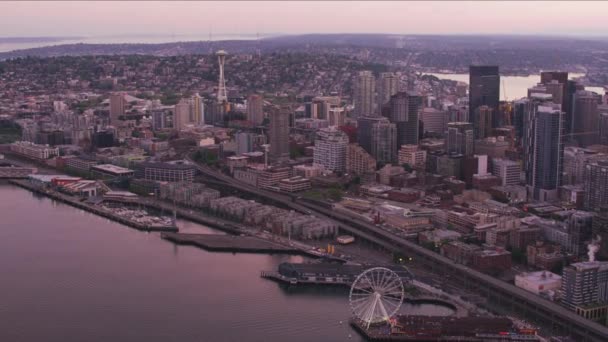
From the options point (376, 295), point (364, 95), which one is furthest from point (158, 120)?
point (376, 295)

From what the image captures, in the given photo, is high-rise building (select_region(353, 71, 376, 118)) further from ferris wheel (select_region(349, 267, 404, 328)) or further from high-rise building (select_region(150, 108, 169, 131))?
ferris wheel (select_region(349, 267, 404, 328))

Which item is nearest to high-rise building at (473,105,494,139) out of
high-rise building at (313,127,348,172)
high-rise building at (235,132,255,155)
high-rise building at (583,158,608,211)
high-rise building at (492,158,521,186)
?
high-rise building at (492,158,521,186)

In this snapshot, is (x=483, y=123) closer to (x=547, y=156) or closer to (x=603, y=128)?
(x=603, y=128)

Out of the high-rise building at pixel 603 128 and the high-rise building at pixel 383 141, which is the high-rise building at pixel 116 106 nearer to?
the high-rise building at pixel 383 141

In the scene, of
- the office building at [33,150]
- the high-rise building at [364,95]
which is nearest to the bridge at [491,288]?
the office building at [33,150]

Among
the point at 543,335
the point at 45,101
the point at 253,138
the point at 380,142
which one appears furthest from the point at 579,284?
the point at 45,101

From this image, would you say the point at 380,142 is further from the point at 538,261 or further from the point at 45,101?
the point at 45,101

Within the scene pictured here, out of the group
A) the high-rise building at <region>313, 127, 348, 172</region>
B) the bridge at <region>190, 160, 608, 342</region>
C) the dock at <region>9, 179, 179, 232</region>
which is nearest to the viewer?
the bridge at <region>190, 160, 608, 342</region>
